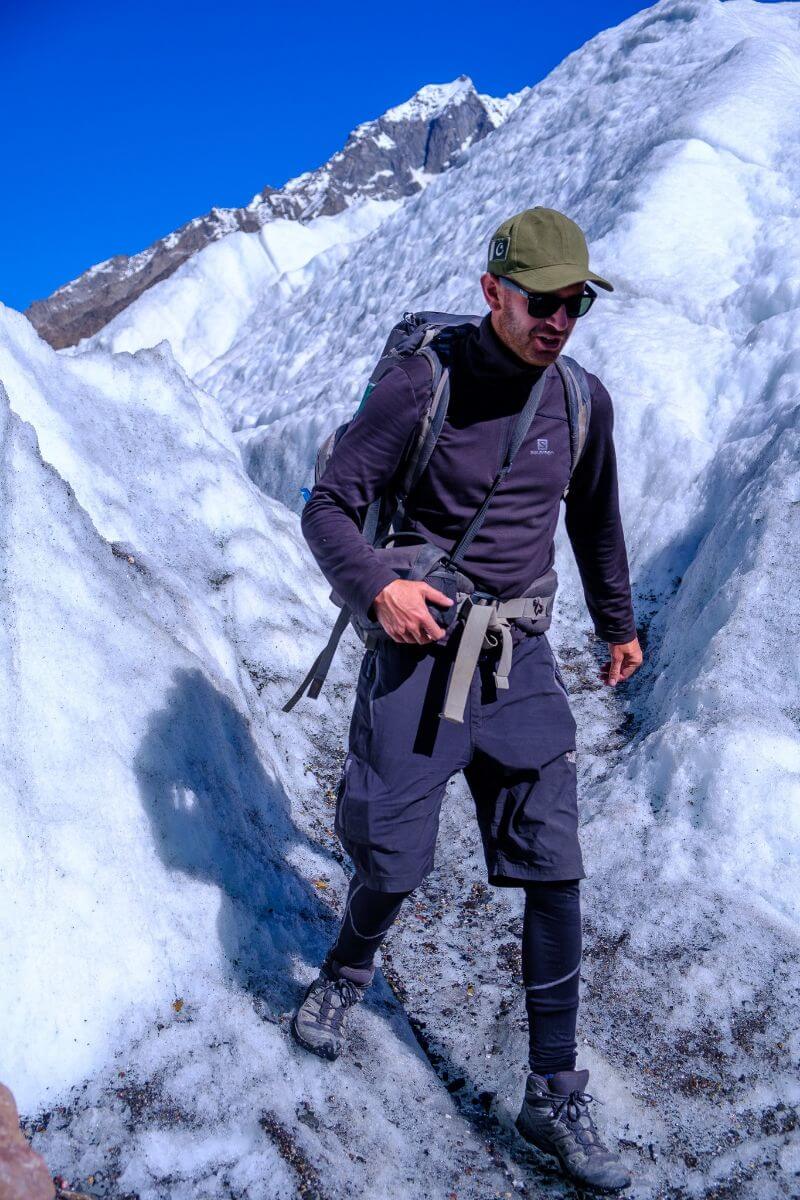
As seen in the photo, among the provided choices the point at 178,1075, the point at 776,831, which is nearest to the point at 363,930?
the point at 178,1075

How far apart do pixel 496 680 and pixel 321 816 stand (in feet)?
8.07

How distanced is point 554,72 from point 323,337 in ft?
21.0

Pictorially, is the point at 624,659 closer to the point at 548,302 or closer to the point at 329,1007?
the point at 548,302

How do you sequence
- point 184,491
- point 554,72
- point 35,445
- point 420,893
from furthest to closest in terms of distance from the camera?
1. point 554,72
2. point 184,491
3. point 420,893
4. point 35,445

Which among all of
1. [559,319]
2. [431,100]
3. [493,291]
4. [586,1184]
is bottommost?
[586,1184]

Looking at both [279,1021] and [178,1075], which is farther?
[279,1021]

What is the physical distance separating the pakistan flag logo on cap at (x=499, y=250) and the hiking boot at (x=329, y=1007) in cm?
241

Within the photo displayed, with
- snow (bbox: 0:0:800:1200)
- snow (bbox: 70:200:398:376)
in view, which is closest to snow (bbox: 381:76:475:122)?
snow (bbox: 70:200:398:376)

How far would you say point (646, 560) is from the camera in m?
7.17

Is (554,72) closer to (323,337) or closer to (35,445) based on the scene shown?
(323,337)

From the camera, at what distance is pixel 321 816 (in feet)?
17.0

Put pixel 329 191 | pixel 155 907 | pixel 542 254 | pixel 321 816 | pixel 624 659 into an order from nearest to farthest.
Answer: pixel 542 254, pixel 155 907, pixel 624 659, pixel 321 816, pixel 329 191

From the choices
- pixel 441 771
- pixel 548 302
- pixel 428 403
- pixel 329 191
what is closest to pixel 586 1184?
pixel 441 771

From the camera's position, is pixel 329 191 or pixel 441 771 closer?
pixel 441 771
